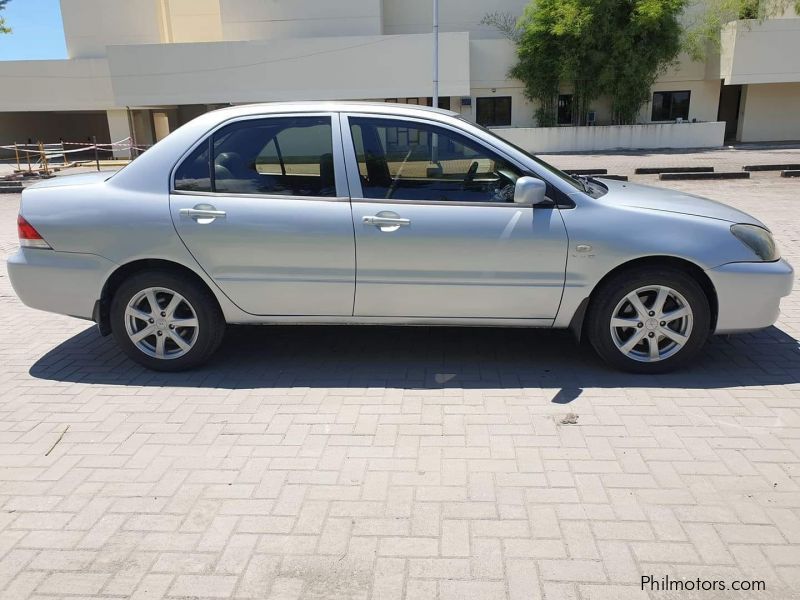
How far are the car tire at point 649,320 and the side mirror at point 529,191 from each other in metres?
0.75

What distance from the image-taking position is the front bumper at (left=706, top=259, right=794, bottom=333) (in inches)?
164

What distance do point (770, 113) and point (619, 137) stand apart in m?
9.08

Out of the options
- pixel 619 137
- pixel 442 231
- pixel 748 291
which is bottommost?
pixel 619 137

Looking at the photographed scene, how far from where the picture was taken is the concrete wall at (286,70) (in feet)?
94.4

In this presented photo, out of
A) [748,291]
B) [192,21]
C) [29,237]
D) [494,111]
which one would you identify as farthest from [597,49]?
[29,237]

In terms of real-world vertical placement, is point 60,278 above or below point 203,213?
below

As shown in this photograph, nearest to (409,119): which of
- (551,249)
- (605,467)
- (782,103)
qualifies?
(551,249)

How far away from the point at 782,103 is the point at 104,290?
35557mm

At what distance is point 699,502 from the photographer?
2.99m

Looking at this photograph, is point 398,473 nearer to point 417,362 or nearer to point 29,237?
point 417,362

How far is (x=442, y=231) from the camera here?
4.17 meters

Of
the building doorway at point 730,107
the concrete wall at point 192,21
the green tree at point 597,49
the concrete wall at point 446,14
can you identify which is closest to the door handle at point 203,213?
the green tree at point 597,49

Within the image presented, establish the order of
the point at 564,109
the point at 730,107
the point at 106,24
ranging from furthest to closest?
the point at 730,107
the point at 106,24
the point at 564,109

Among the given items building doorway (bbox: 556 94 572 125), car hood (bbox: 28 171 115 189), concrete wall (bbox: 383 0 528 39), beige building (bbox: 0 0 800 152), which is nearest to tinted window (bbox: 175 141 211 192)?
car hood (bbox: 28 171 115 189)
